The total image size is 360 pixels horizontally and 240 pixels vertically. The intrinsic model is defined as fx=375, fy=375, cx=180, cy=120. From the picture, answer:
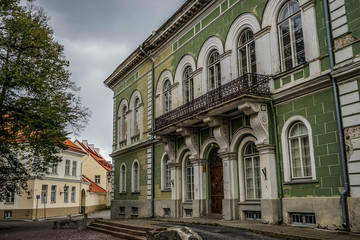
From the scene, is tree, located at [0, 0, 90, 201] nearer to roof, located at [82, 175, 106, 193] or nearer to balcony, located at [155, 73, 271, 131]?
balcony, located at [155, 73, 271, 131]

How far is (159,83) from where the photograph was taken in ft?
76.6

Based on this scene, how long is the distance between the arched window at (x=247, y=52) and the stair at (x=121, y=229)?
7624mm

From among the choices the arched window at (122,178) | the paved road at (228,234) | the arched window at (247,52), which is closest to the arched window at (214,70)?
the arched window at (247,52)

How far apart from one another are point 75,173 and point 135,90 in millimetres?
21285

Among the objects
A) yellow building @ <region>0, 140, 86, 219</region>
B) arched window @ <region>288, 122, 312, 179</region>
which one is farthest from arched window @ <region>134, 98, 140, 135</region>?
arched window @ <region>288, 122, 312, 179</region>

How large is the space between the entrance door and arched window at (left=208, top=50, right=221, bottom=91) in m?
3.17

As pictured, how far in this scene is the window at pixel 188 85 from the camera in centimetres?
1994

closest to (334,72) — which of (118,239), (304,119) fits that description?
(304,119)

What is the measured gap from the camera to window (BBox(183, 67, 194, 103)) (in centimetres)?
1994

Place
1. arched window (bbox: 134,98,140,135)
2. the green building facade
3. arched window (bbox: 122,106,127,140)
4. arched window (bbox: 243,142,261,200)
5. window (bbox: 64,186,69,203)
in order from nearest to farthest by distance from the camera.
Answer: the green building facade
arched window (bbox: 243,142,261,200)
arched window (bbox: 134,98,140,135)
arched window (bbox: 122,106,127,140)
window (bbox: 64,186,69,203)

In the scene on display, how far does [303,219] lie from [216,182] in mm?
5677

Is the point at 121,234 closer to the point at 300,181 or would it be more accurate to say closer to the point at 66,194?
the point at 300,181

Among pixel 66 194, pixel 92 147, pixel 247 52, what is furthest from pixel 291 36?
pixel 92 147

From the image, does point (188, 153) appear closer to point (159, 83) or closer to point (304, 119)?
point (159, 83)
